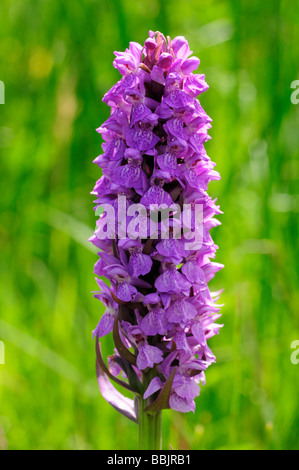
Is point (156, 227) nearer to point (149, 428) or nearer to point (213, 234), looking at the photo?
point (149, 428)

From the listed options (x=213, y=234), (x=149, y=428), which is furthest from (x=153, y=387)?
(x=213, y=234)

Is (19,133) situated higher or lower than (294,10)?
lower

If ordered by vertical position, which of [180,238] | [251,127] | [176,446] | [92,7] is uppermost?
[92,7]

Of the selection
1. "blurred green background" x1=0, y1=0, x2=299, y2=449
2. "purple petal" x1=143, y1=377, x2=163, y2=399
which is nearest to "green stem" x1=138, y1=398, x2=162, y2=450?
"purple petal" x1=143, y1=377, x2=163, y2=399

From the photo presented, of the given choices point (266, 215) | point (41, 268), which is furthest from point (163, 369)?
point (41, 268)

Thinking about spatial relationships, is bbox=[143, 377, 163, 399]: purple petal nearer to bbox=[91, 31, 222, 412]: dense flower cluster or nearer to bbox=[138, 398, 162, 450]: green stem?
bbox=[91, 31, 222, 412]: dense flower cluster

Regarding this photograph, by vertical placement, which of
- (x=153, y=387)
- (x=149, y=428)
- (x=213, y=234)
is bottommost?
(x=149, y=428)

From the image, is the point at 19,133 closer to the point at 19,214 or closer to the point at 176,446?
the point at 19,214

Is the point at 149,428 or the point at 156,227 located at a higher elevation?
the point at 156,227
